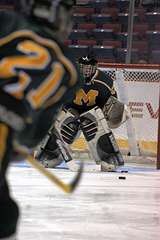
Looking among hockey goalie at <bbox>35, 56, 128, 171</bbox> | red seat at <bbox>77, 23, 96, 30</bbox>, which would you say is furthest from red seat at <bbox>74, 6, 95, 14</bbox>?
hockey goalie at <bbox>35, 56, 128, 171</bbox>

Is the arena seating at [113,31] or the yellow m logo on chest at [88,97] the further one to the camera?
the arena seating at [113,31]

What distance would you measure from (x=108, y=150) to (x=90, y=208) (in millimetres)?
2308

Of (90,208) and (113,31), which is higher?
(90,208)

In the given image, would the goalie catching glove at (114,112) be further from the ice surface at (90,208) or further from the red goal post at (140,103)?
the ice surface at (90,208)

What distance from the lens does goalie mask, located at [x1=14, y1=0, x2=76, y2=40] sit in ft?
3.73

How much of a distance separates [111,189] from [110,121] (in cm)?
170

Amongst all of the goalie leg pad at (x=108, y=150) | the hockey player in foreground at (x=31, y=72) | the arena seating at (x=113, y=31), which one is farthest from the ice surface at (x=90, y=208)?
the arena seating at (x=113, y=31)

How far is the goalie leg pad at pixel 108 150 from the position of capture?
560 centimetres

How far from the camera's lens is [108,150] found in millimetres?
5645

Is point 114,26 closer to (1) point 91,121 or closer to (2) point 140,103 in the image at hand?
(2) point 140,103

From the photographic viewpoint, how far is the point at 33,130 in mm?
1129

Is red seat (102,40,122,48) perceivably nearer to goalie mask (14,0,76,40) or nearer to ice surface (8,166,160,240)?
ice surface (8,166,160,240)

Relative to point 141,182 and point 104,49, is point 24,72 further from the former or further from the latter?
point 104,49

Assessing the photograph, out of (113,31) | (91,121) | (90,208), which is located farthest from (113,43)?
(90,208)
